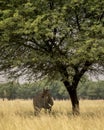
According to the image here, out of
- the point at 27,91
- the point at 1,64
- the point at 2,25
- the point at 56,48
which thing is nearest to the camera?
the point at 2,25

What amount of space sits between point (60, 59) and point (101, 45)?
6.55ft

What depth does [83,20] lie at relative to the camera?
1716 centimetres

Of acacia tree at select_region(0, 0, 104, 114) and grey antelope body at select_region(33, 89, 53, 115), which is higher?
acacia tree at select_region(0, 0, 104, 114)

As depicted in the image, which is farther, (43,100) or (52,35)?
(43,100)

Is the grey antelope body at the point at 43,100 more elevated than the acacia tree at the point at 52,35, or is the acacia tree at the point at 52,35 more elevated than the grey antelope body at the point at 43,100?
the acacia tree at the point at 52,35

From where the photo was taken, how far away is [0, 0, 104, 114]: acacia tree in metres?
14.5

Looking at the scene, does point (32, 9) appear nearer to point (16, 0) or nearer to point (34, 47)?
point (16, 0)

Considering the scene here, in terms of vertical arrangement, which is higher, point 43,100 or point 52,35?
point 52,35

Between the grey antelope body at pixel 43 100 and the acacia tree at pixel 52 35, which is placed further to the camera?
the grey antelope body at pixel 43 100

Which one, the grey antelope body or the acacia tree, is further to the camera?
the grey antelope body

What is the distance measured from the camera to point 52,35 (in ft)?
46.6

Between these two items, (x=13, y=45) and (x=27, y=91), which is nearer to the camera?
(x=13, y=45)

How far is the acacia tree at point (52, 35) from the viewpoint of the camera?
1452cm

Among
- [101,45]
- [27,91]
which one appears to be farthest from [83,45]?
[27,91]
